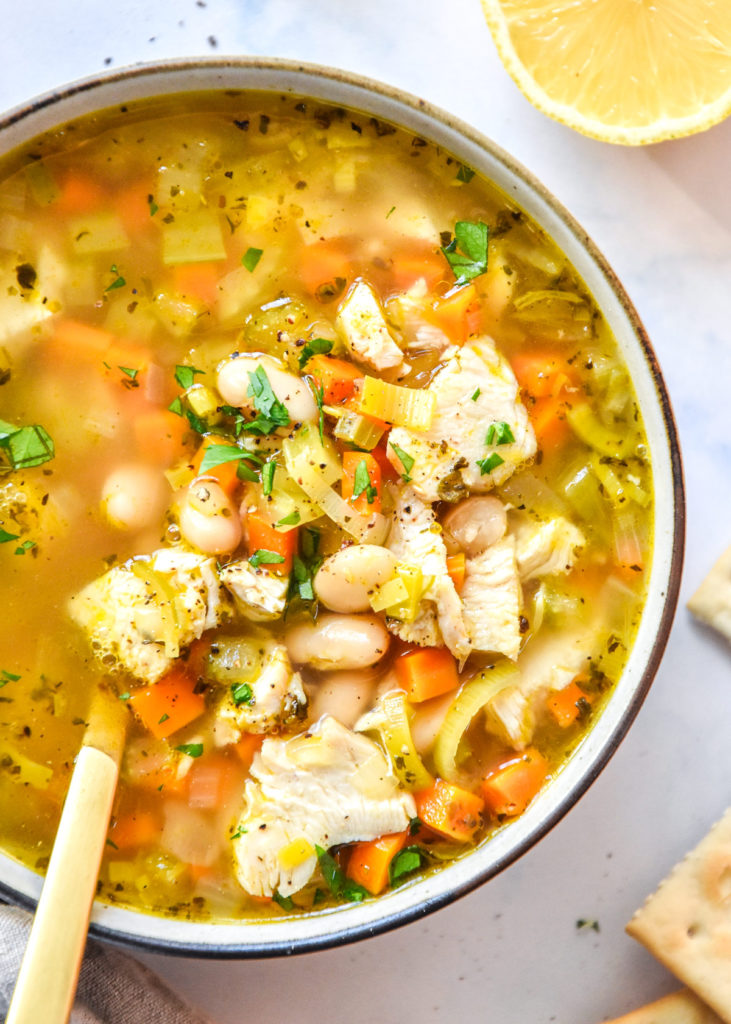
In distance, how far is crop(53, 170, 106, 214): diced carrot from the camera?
93.7 inches

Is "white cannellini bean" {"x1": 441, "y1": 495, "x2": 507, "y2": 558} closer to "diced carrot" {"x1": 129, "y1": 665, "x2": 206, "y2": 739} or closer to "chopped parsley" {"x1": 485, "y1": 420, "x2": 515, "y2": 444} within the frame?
"chopped parsley" {"x1": 485, "y1": 420, "x2": 515, "y2": 444}

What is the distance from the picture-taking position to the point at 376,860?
8.04 feet

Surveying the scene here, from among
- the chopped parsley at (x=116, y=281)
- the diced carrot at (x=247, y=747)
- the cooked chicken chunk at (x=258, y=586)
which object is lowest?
the diced carrot at (x=247, y=747)

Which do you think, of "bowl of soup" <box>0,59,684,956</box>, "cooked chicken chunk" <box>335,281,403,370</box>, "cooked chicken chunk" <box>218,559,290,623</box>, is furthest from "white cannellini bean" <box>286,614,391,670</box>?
"cooked chicken chunk" <box>335,281,403,370</box>

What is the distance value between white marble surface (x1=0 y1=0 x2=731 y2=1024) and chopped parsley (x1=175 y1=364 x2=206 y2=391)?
92 cm

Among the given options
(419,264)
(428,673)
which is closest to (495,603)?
(428,673)

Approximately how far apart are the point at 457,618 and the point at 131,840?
3.50 feet

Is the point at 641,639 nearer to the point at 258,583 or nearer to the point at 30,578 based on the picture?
the point at 258,583

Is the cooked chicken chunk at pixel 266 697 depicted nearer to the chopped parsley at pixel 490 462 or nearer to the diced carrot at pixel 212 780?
the diced carrot at pixel 212 780

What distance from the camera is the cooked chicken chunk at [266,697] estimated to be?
241 cm

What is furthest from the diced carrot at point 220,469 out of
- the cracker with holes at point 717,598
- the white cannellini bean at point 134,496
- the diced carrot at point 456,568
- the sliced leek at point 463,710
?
the cracker with holes at point 717,598

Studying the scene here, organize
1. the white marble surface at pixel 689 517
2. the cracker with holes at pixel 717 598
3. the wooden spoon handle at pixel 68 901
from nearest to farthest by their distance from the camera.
A: the wooden spoon handle at pixel 68 901, the white marble surface at pixel 689 517, the cracker with holes at pixel 717 598

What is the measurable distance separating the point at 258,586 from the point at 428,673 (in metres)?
0.52

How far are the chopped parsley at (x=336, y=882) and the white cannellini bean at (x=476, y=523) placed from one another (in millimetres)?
897
